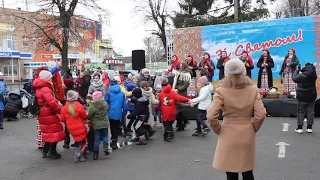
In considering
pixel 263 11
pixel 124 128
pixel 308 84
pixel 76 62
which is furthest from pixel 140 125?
pixel 76 62

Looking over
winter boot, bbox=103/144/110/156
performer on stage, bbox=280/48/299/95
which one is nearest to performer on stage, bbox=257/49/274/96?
performer on stage, bbox=280/48/299/95

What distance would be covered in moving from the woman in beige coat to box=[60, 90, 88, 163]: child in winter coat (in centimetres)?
343

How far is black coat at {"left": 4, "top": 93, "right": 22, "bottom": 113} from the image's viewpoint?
12922 millimetres

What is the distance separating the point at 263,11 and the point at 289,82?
18.6 metres

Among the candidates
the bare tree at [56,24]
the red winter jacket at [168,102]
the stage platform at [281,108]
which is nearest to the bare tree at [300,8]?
the bare tree at [56,24]

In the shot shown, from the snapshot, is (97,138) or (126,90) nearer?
(97,138)

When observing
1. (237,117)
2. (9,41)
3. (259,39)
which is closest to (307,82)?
(237,117)

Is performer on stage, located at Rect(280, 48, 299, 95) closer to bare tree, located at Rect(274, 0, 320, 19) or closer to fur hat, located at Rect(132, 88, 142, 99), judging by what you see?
fur hat, located at Rect(132, 88, 142, 99)

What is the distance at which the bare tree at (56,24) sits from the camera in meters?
22.5

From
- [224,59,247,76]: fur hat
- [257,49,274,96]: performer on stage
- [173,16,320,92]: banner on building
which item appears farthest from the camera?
[173,16,320,92]: banner on building

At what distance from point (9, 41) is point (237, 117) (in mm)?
53238

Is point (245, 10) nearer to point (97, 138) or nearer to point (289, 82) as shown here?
point (289, 82)

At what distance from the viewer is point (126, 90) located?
951cm

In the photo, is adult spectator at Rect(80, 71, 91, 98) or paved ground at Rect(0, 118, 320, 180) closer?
paved ground at Rect(0, 118, 320, 180)
